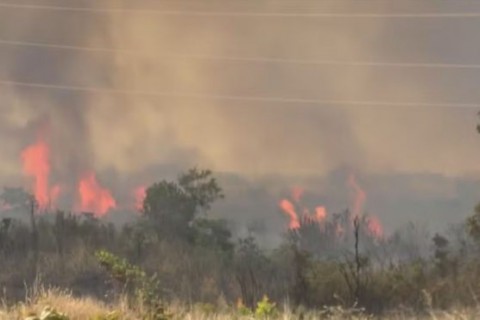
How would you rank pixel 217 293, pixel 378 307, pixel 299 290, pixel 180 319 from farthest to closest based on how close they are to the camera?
pixel 217 293 < pixel 299 290 < pixel 378 307 < pixel 180 319

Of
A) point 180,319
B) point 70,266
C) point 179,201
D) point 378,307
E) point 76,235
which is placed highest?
point 179,201

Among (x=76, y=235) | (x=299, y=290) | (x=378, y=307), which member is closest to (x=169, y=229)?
(x=76, y=235)

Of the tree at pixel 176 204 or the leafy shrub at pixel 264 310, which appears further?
the tree at pixel 176 204

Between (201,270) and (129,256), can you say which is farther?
(129,256)

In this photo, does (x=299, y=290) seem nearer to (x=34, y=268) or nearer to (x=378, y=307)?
(x=378, y=307)

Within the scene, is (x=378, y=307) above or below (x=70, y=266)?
below

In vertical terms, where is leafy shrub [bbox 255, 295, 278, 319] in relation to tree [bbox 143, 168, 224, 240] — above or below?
below

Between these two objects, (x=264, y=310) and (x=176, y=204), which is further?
(x=176, y=204)

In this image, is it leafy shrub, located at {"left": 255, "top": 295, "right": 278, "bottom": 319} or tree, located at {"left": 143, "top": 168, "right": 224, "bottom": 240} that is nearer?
leafy shrub, located at {"left": 255, "top": 295, "right": 278, "bottom": 319}

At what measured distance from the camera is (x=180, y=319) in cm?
1622

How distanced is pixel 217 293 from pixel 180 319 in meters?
16.5

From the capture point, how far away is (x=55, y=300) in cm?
1725

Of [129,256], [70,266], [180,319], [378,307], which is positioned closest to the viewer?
[180,319]

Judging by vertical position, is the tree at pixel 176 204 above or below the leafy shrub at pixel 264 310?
above
